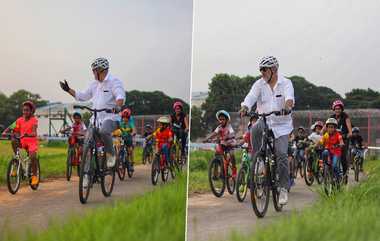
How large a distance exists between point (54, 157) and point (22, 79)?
1.40 ft

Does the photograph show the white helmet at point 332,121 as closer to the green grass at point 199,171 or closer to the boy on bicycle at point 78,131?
the green grass at point 199,171

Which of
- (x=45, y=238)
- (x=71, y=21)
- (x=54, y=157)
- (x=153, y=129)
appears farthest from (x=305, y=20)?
(x=45, y=238)

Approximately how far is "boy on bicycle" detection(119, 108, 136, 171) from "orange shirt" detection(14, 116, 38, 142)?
0.65m

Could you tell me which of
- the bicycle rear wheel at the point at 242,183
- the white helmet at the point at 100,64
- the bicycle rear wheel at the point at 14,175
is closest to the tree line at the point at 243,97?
the bicycle rear wheel at the point at 242,183

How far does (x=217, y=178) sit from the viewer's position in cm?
359

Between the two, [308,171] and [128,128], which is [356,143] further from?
[128,128]

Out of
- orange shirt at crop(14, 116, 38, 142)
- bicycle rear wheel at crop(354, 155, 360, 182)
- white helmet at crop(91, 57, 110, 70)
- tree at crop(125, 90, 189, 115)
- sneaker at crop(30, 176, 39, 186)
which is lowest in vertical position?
sneaker at crop(30, 176, 39, 186)

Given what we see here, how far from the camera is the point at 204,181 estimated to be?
3676mm

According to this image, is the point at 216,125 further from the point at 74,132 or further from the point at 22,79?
the point at 22,79

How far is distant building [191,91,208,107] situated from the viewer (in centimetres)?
366

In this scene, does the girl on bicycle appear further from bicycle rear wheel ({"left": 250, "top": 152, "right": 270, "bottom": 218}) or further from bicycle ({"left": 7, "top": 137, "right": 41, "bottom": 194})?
Answer: bicycle rear wheel ({"left": 250, "top": 152, "right": 270, "bottom": 218})

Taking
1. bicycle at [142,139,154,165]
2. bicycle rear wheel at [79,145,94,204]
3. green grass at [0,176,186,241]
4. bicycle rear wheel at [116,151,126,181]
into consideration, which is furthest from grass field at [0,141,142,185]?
bicycle at [142,139,154,165]

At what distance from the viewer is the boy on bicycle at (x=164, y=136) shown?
146 inches

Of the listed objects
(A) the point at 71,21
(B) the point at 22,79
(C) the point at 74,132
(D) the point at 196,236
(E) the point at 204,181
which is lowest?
(D) the point at 196,236
